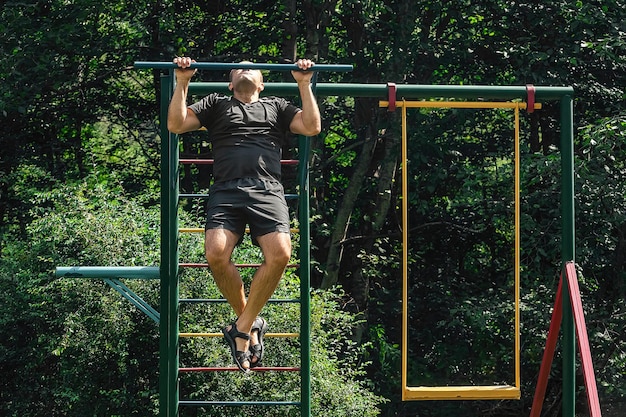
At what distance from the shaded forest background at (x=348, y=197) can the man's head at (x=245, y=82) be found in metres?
3.61

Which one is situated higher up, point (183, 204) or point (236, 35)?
point (236, 35)

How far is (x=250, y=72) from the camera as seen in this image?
16.4 feet

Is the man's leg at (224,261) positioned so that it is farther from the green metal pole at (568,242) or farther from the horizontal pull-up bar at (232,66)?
the green metal pole at (568,242)

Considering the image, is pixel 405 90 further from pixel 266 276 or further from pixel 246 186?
pixel 266 276

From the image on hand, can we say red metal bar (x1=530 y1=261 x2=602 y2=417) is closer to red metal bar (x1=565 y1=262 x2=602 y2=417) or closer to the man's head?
red metal bar (x1=565 y1=262 x2=602 y2=417)

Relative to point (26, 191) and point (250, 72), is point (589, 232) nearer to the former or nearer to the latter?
point (26, 191)

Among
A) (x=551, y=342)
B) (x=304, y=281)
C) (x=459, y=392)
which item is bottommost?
(x=459, y=392)

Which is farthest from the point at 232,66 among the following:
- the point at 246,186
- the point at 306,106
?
the point at 246,186

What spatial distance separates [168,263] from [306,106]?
2.93 feet

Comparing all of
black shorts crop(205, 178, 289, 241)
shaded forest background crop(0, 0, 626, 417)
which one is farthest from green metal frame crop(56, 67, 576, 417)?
shaded forest background crop(0, 0, 626, 417)

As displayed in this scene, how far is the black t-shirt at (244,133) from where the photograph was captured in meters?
4.86

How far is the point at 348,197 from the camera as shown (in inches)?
438

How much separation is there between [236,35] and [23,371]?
12.5ft

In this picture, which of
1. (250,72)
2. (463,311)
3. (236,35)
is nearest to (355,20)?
(236,35)
